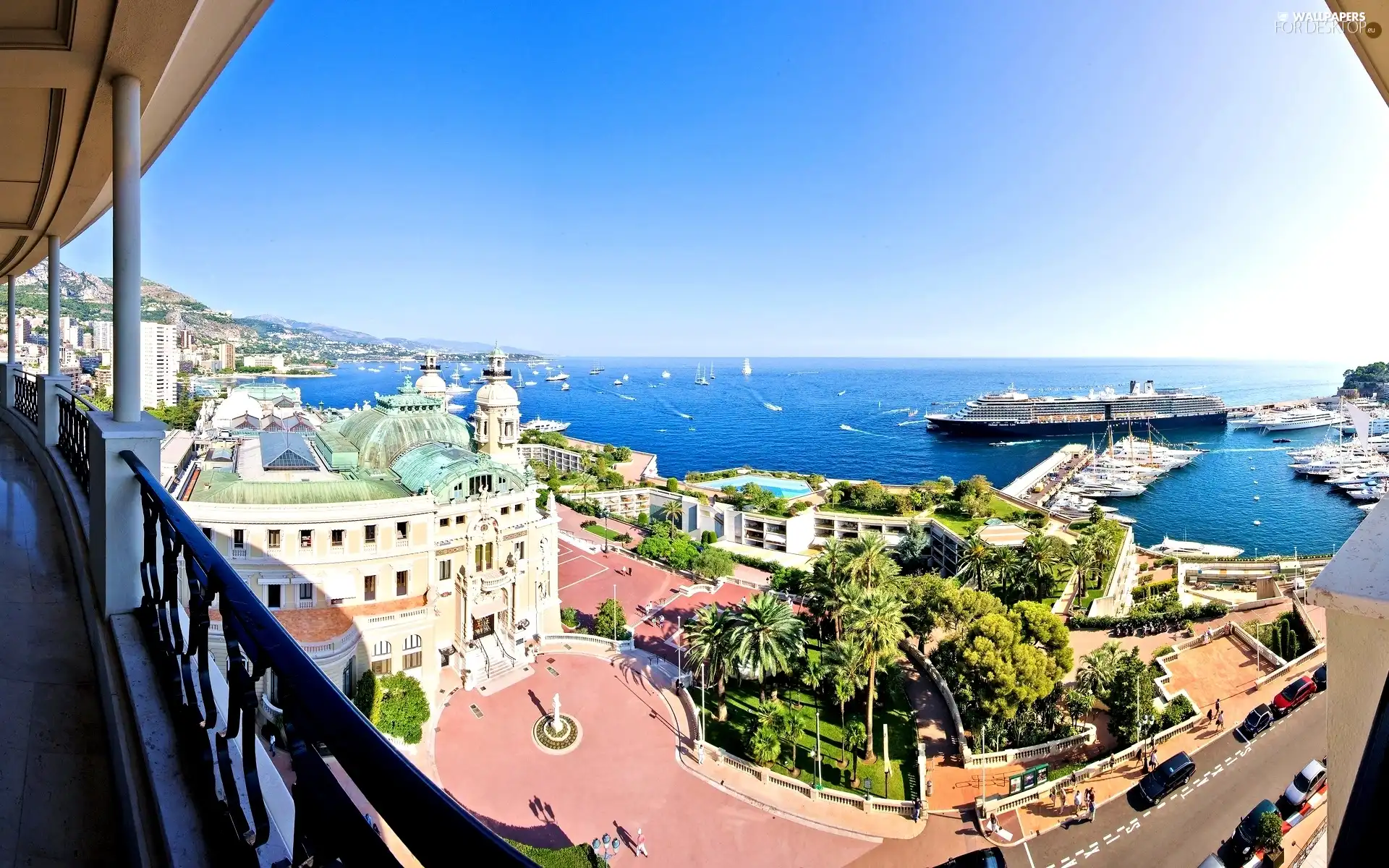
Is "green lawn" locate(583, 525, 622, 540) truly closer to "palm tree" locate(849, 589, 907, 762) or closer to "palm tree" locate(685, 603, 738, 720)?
"palm tree" locate(685, 603, 738, 720)

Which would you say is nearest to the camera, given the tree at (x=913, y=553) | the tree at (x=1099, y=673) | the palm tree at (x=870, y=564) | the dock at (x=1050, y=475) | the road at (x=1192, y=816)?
the road at (x=1192, y=816)

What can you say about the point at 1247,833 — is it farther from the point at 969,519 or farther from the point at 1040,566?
the point at 969,519

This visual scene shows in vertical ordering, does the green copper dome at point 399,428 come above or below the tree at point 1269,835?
above

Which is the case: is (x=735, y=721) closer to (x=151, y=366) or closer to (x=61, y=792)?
(x=61, y=792)

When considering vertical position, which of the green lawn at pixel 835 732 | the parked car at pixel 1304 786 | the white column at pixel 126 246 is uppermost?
the white column at pixel 126 246

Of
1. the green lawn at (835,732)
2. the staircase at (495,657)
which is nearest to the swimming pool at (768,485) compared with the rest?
the green lawn at (835,732)

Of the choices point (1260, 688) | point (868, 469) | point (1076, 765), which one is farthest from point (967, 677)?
point (868, 469)

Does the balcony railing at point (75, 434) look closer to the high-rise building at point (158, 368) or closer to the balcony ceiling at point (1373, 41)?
the balcony ceiling at point (1373, 41)
